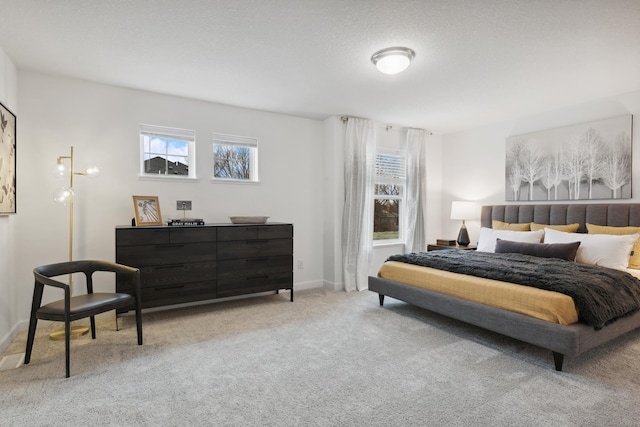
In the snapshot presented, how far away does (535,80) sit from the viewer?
344 cm

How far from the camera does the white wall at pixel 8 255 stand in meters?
2.81

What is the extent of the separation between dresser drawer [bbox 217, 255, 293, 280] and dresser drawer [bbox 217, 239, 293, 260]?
0.06 m

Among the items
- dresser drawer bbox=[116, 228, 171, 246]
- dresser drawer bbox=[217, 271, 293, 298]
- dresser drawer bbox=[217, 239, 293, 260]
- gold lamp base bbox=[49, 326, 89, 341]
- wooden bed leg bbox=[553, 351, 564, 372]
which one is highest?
dresser drawer bbox=[116, 228, 171, 246]

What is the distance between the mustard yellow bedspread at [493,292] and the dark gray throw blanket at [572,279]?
0.06m

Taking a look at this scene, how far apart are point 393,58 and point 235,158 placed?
2458 millimetres

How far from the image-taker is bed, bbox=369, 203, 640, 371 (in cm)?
238

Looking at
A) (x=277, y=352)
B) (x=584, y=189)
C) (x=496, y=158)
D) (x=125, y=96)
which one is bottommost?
(x=277, y=352)

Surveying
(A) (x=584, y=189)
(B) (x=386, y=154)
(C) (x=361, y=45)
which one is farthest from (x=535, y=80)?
(B) (x=386, y=154)

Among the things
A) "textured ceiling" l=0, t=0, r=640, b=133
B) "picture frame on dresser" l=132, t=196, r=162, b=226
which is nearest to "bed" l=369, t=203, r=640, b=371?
"textured ceiling" l=0, t=0, r=640, b=133

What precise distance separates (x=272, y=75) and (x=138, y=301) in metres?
2.37

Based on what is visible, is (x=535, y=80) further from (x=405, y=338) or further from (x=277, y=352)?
(x=277, y=352)

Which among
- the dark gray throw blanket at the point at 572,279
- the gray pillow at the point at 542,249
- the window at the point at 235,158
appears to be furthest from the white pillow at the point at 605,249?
the window at the point at 235,158

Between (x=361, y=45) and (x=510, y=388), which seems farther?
(x=361, y=45)

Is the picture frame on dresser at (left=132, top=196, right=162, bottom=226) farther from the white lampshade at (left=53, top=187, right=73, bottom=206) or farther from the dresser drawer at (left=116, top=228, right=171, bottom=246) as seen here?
the white lampshade at (left=53, top=187, right=73, bottom=206)
